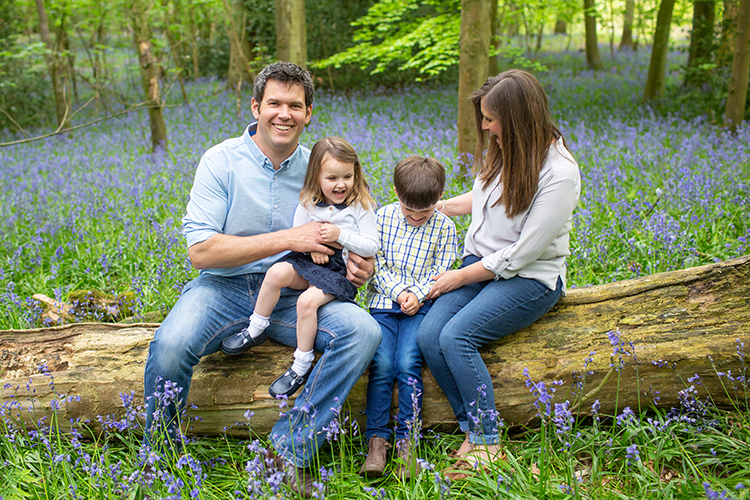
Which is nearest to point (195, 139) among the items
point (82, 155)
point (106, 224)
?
point (82, 155)

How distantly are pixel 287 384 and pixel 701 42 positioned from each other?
12208 millimetres

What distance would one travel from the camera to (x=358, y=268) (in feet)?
9.57

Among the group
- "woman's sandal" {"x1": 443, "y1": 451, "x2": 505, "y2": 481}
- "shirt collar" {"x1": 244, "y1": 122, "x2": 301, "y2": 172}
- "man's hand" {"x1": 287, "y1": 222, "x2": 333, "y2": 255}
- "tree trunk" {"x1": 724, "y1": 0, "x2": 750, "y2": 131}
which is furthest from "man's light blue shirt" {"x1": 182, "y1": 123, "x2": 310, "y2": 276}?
"tree trunk" {"x1": 724, "y1": 0, "x2": 750, "y2": 131}

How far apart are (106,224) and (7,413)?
132 inches

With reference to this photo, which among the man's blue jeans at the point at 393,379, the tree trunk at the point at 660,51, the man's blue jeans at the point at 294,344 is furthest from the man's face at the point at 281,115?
the tree trunk at the point at 660,51

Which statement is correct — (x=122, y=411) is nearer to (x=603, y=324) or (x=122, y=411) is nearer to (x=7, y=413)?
(x=7, y=413)

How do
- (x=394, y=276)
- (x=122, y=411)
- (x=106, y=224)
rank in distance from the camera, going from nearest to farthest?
(x=122, y=411) < (x=394, y=276) < (x=106, y=224)

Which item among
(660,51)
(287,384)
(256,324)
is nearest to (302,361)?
(287,384)

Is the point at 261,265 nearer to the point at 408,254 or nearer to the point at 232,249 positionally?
the point at 232,249

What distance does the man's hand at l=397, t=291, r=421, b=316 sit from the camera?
292 cm

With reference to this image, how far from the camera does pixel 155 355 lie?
100 inches

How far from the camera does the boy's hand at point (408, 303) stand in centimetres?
292

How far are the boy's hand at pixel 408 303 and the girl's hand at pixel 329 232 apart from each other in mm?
516

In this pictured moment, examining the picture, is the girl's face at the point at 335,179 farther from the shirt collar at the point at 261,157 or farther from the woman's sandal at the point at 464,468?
the woman's sandal at the point at 464,468
